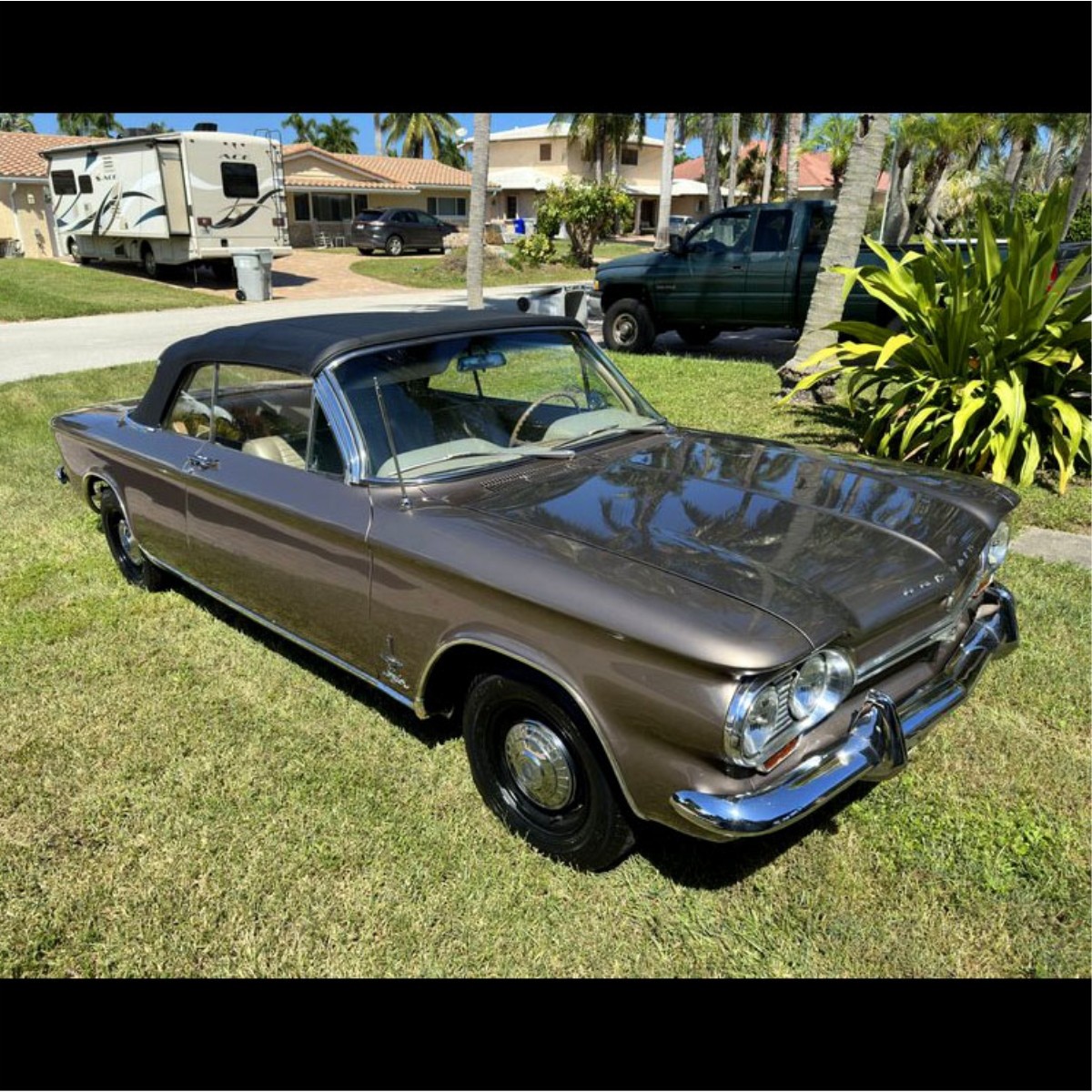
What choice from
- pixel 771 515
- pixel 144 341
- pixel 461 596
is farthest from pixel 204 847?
pixel 144 341

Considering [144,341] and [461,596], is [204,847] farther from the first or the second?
[144,341]

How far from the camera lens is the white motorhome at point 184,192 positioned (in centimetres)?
1884

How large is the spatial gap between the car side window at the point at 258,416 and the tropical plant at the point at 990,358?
4.35 meters

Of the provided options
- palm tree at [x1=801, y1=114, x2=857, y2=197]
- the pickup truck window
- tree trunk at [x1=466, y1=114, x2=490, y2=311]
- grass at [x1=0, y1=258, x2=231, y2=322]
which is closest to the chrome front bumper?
the pickup truck window

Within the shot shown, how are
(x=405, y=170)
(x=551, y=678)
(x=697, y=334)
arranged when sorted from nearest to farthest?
1. (x=551, y=678)
2. (x=697, y=334)
3. (x=405, y=170)

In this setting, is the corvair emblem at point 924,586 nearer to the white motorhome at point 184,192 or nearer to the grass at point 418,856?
the grass at point 418,856

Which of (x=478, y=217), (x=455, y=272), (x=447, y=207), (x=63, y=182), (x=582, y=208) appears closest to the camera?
(x=478, y=217)

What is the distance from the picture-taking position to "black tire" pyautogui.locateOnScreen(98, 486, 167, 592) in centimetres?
473

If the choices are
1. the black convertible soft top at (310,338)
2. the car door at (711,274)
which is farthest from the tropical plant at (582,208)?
the black convertible soft top at (310,338)

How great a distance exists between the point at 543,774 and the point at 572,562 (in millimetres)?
706

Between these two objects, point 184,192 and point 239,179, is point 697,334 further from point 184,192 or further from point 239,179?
point 184,192

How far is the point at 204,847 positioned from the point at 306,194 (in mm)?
36783

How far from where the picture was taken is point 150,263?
22.1m

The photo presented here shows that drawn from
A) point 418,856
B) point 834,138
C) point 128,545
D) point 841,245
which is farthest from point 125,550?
point 834,138
